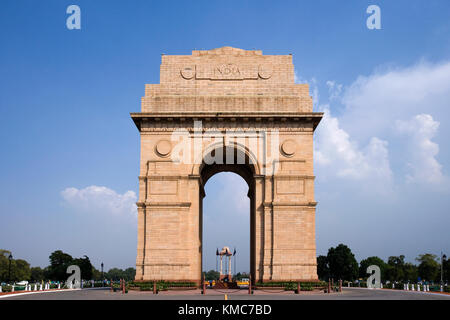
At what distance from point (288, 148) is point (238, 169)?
8837mm

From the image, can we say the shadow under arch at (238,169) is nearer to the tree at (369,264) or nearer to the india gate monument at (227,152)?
the india gate monument at (227,152)

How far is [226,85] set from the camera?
35.7 m

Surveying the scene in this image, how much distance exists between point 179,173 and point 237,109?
6136 millimetres

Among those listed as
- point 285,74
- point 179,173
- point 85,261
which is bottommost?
point 85,261

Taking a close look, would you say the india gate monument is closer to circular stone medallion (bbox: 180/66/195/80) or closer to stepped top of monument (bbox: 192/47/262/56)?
circular stone medallion (bbox: 180/66/195/80)

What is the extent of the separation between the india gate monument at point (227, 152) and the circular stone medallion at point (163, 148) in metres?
0.07

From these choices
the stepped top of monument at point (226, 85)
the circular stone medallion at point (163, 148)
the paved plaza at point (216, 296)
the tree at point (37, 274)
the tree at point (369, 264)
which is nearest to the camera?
the paved plaza at point (216, 296)

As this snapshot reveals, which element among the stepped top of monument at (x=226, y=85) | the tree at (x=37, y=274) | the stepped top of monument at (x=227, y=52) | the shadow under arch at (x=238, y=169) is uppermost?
the stepped top of monument at (x=227, y=52)

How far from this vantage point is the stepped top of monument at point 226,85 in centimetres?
3475

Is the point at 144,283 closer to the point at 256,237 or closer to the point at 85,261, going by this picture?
the point at 256,237

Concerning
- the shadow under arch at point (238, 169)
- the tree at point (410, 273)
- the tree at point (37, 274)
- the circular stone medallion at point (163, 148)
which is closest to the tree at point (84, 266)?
the shadow under arch at point (238, 169)

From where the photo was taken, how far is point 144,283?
3117 centimetres

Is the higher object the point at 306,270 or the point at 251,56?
the point at 251,56
